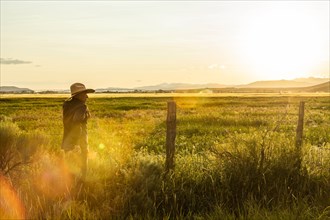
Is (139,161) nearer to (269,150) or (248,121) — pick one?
(269,150)

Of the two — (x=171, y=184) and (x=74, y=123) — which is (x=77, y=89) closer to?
(x=74, y=123)

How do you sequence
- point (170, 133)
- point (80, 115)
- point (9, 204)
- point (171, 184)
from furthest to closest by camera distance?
point (170, 133) < point (80, 115) < point (171, 184) < point (9, 204)

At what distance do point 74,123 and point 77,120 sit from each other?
144 millimetres

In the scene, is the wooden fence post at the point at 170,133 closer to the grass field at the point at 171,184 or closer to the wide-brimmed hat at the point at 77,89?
the grass field at the point at 171,184

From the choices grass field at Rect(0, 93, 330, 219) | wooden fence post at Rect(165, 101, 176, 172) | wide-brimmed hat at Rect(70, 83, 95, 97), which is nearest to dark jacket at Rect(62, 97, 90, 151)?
wide-brimmed hat at Rect(70, 83, 95, 97)

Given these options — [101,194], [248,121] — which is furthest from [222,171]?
[248,121]

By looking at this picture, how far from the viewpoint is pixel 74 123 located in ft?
26.7

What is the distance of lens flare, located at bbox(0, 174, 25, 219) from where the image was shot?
613 centimetres

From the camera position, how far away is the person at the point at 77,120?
26.4ft

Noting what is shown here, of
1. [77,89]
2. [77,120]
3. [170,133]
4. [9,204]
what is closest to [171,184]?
[170,133]

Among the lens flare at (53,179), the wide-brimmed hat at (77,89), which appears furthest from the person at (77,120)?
the lens flare at (53,179)

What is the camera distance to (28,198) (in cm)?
708

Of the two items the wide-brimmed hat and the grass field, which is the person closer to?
the wide-brimmed hat

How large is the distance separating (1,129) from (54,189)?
313 centimetres
